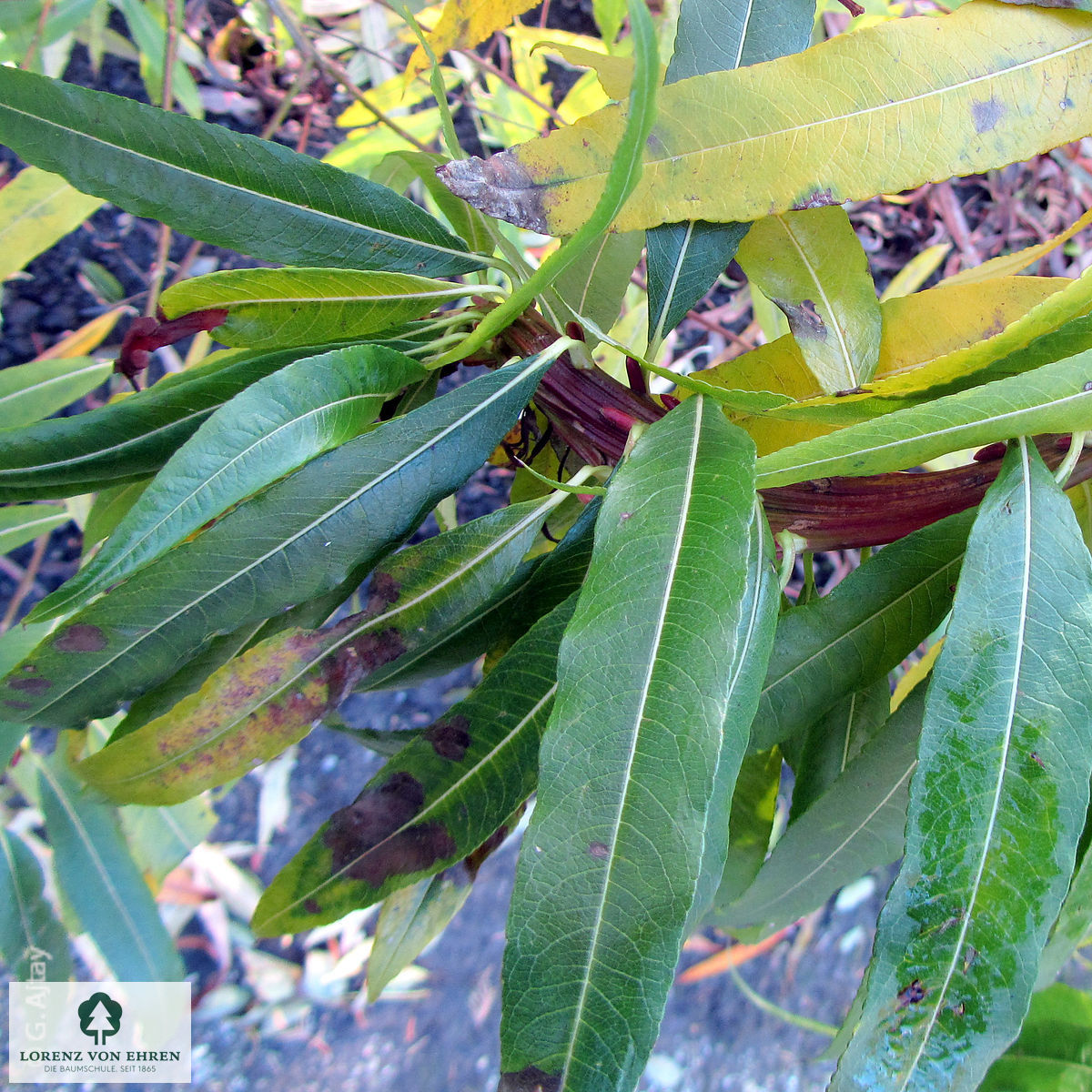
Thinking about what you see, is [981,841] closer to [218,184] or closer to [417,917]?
[417,917]

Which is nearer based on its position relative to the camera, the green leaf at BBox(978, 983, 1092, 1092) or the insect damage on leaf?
the insect damage on leaf

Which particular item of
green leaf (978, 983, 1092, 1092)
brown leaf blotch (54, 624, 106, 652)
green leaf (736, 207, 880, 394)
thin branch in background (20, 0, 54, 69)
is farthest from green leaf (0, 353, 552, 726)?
thin branch in background (20, 0, 54, 69)

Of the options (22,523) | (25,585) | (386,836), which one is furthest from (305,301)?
(25,585)

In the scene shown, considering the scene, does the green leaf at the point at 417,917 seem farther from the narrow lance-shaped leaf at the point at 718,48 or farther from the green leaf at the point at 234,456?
the narrow lance-shaped leaf at the point at 718,48

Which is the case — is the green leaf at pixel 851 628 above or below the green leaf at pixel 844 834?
above

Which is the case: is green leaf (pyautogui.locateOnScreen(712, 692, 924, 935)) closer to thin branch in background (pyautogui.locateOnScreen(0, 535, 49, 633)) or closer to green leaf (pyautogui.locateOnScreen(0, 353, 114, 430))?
green leaf (pyautogui.locateOnScreen(0, 353, 114, 430))

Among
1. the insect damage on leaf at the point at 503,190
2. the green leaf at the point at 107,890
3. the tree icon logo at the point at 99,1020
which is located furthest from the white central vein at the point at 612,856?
the tree icon logo at the point at 99,1020
